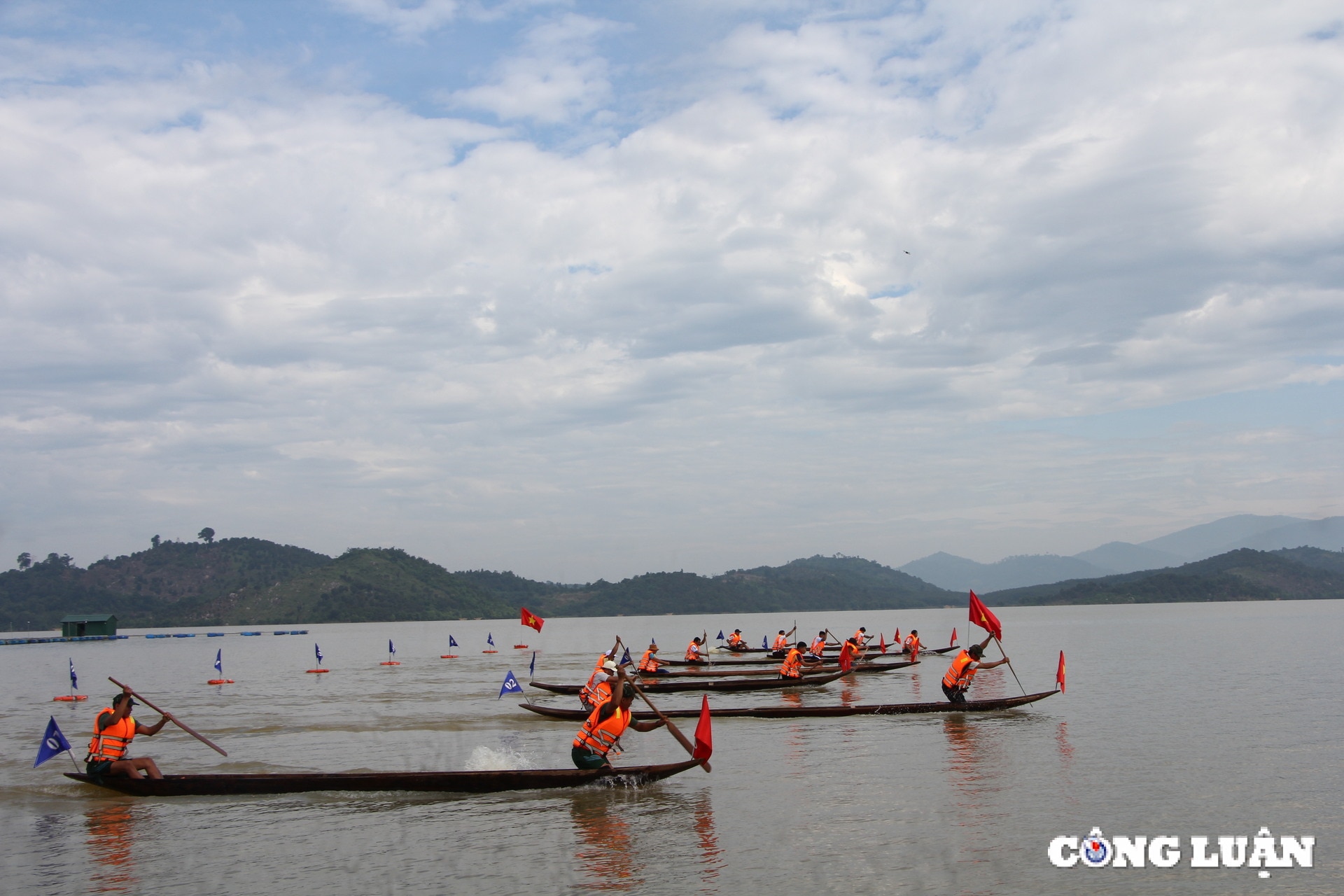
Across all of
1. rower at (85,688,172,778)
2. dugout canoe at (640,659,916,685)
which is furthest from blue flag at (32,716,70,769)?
dugout canoe at (640,659,916,685)

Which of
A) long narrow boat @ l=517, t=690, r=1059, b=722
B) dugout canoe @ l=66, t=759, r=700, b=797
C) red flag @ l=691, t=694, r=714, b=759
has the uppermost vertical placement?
red flag @ l=691, t=694, r=714, b=759

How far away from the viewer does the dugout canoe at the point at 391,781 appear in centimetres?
1695

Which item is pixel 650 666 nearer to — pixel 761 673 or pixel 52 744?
pixel 761 673

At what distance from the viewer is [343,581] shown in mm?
196250

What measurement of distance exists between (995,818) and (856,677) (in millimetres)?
27399

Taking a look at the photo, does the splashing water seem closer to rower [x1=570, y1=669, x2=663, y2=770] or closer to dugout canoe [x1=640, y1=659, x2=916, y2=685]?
rower [x1=570, y1=669, x2=663, y2=770]

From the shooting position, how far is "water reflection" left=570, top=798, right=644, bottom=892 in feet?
40.5

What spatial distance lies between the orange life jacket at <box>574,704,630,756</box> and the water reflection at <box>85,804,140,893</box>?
23.2 ft

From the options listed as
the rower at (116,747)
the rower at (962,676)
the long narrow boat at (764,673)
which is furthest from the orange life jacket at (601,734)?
the long narrow boat at (764,673)

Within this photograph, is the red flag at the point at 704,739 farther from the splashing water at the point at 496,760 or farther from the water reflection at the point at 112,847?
the water reflection at the point at 112,847

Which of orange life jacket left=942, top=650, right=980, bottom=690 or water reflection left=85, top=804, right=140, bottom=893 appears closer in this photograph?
water reflection left=85, top=804, right=140, bottom=893

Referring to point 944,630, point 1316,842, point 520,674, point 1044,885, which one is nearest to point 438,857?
point 1044,885

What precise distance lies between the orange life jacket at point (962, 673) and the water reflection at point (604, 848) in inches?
536

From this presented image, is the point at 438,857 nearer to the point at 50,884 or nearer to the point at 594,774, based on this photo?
the point at 594,774
